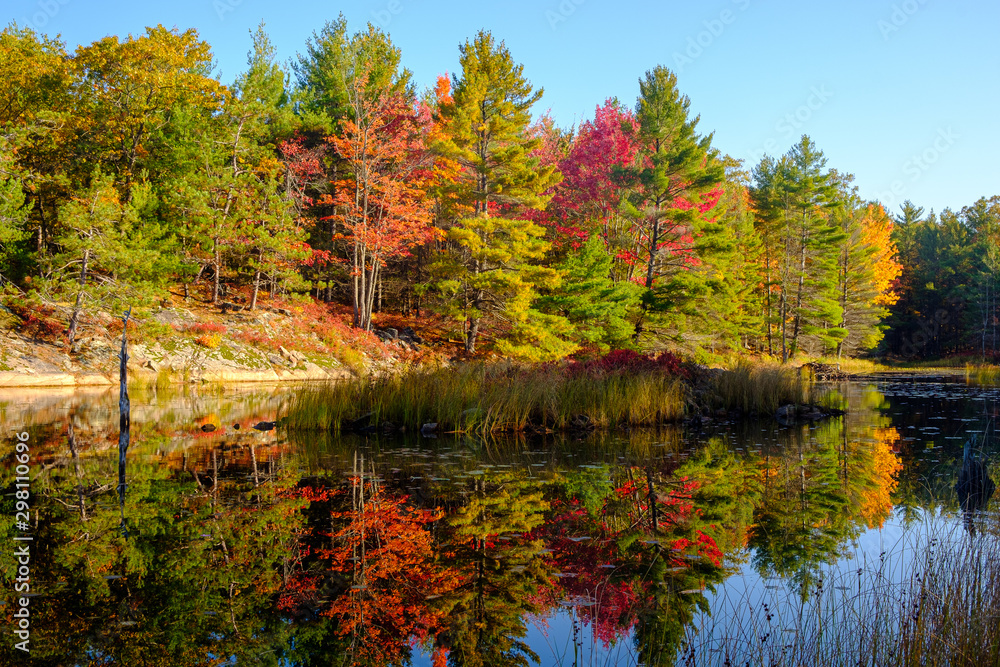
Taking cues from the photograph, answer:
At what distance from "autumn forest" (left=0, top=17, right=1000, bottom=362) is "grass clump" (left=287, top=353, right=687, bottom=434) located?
9166 mm

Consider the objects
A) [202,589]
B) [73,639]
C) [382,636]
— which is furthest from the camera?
[202,589]

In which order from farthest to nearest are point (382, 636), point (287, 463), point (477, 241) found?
1. point (477, 241)
2. point (287, 463)
3. point (382, 636)

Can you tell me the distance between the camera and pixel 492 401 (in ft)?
36.0

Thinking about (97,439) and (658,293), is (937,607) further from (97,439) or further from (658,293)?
(658,293)

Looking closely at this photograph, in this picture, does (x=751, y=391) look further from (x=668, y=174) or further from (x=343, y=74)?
(x=343, y=74)

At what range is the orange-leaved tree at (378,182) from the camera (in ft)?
80.1

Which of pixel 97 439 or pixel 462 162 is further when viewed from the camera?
pixel 462 162

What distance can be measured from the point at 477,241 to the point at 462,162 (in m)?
3.72

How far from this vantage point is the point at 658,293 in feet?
76.9

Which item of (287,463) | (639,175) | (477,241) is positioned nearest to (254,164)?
(477,241)

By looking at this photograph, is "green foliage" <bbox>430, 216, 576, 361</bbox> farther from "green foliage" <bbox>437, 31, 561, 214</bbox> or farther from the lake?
the lake

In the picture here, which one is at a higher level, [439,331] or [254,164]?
[254,164]

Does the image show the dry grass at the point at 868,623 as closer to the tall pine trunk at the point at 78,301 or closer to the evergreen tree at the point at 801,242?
the tall pine trunk at the point at 78,301

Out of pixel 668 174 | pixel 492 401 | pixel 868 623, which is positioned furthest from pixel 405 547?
pixel 668 174
